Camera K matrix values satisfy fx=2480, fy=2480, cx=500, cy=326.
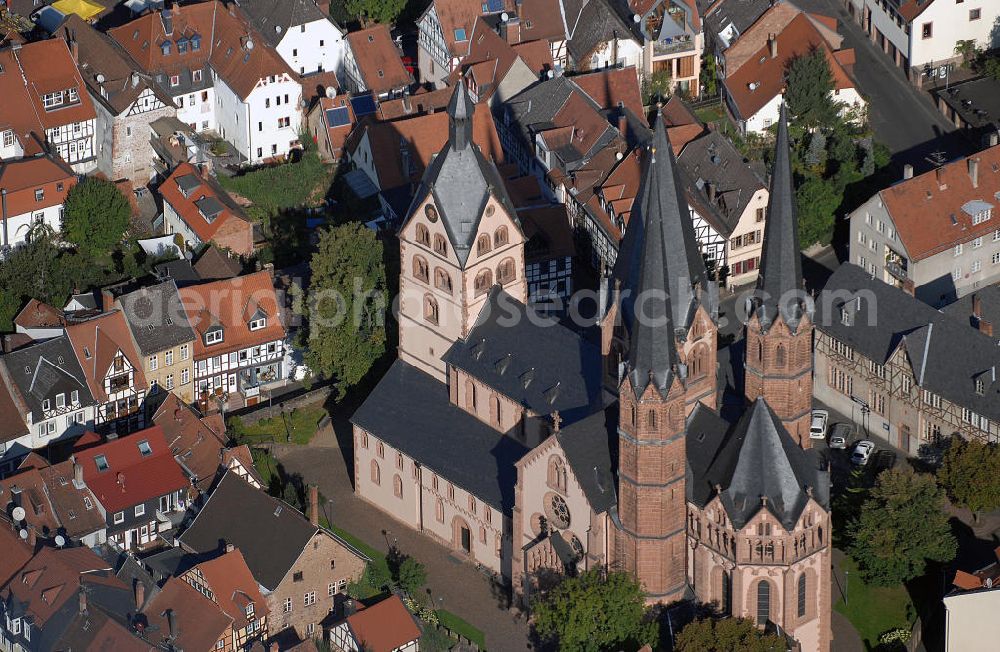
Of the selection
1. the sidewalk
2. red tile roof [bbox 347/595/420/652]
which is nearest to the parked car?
the sidewalk

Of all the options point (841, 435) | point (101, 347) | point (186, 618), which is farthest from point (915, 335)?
point (101, 347)

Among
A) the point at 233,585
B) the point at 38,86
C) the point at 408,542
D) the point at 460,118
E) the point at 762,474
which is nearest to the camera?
the point at 762,474

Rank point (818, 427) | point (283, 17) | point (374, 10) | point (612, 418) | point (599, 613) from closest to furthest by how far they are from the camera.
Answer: point (599, 613) < point (612, 418) < point (818, 427) < point (283, 17) < point (374, 10)

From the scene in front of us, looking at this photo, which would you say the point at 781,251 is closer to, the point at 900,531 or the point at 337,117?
the point at 900,531

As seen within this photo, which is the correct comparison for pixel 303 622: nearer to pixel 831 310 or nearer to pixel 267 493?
pixel 267 493

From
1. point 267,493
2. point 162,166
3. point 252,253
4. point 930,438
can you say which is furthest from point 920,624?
point 162,166

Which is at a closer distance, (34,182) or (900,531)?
(900,531)

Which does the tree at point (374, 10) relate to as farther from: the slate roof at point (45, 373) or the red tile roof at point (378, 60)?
the slate roof at point (45, 373)
